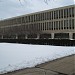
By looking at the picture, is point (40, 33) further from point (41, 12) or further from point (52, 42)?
point (52, 42)

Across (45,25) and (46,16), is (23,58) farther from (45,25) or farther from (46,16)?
(46,16)

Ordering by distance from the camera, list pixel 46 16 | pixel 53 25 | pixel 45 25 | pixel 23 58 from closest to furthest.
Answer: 1. pixel 23 58
2. pixel 53 25
3. pixel 46 16
4. pixel 45 25

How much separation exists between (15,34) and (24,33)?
356 inches

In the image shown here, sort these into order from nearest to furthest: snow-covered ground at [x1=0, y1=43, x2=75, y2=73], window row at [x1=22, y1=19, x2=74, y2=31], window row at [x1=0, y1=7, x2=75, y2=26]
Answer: snow-covered ground at [x1=0, y1=43, x2=75, y2=73]
window row at [x1=22, y1=19, x2=74, y2=31]
window row at [x1=0, y1=7, x2=75, y2=26]

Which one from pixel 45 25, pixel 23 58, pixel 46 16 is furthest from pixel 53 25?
pixel 23 58

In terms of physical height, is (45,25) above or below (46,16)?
below

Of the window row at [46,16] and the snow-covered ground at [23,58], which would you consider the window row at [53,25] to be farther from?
the snow-covered ground at [23,58]

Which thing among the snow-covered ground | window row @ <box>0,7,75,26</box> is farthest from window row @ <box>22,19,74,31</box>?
the snow-covered ground

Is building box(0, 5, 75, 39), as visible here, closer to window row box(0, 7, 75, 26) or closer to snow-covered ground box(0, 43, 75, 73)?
window row box(0, 7, 75, 26)

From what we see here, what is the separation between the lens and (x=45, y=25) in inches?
3349

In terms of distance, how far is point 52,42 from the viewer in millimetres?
44156

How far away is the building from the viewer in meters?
74.7

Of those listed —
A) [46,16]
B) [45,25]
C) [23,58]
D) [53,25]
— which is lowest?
[23,58]

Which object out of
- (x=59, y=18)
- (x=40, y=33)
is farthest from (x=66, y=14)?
(x=40, y=33)
